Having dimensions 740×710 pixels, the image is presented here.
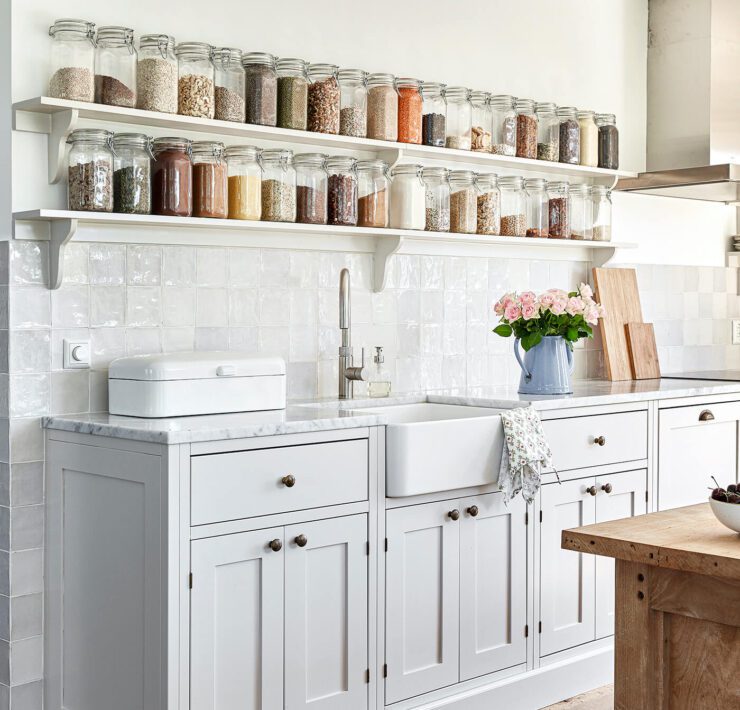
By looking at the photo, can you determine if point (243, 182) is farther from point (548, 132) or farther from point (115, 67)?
point (548, 132)

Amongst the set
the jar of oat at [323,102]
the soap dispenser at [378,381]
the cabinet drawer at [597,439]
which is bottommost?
the cabinet drawer at [597,439]

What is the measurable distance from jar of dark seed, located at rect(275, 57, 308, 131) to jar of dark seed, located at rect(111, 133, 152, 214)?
1.58ft

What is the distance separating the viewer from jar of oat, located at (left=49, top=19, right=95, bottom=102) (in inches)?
113

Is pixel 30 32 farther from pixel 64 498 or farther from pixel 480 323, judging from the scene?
pixel 480 323

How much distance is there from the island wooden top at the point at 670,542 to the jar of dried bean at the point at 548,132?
1.99 metres

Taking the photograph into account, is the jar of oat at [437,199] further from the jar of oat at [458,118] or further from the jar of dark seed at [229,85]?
the jar of dark seed at [229,85]

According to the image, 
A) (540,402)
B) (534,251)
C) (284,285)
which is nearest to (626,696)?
(540,402)

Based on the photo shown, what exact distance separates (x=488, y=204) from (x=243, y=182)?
1032 millimetres

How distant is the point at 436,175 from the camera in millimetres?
3650

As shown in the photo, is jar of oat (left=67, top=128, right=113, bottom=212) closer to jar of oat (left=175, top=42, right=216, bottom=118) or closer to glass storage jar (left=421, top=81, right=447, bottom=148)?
jar of oat (left=175, top=42, right=216, bottom=118)

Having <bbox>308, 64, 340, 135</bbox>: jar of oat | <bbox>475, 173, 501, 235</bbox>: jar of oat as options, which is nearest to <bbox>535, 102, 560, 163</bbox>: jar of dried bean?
<bbox>475, 173, 501, 235</bbox>: jar of oat

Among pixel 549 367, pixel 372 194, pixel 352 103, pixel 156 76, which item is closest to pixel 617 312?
pixel 549 367

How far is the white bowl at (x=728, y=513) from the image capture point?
6.95ft

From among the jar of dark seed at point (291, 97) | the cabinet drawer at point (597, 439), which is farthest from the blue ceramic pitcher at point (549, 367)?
the jar of dark seed at point (291, 97)
